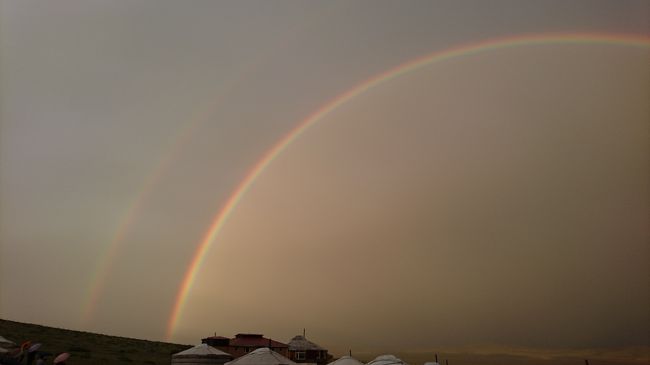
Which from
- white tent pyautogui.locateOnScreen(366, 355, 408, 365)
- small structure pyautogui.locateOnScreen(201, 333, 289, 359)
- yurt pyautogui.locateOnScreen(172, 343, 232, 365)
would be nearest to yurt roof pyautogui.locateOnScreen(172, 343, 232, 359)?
yurt pyautogui.locateOnScreen(172, 343, 232, 365)

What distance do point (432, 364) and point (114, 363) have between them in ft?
114

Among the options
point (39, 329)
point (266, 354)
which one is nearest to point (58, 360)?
point (266, 354)

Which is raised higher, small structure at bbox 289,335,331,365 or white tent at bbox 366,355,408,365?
small structure at bbox 289,335,331,365

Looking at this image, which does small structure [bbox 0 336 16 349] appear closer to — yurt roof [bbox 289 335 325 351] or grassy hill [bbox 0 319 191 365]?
grassy hill [bbox 0 319 191 365]

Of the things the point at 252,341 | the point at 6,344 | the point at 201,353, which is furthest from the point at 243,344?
the point at 6,344

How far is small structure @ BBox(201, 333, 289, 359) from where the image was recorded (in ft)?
212

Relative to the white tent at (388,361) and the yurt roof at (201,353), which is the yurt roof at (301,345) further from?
the white tent at (388,361)

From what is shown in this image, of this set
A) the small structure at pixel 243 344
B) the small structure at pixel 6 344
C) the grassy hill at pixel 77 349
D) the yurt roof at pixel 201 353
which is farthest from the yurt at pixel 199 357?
the small structure at pixel 243 344

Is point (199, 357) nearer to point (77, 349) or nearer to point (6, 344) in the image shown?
point (6, 344)

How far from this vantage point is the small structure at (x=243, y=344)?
64625 millimetres

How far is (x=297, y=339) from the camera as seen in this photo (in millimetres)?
67188

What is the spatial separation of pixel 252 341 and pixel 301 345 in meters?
6.54

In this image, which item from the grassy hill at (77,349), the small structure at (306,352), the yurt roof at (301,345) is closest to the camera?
the grassy hill at (77,349)

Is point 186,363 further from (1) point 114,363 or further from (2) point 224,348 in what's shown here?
(2) point 224,348
